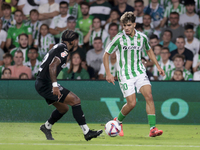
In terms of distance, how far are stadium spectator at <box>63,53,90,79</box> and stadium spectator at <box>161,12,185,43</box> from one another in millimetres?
2523

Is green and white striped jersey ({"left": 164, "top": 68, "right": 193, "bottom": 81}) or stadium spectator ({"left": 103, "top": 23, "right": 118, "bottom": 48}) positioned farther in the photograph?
stadium spectator ({"left": 103, "top": 23, "right": 118, "bottom": 48})

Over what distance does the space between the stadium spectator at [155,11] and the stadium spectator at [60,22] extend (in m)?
2.28

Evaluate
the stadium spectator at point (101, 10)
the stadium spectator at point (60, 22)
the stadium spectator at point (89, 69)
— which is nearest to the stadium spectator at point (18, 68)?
the stadium spectator at point (60, 22)

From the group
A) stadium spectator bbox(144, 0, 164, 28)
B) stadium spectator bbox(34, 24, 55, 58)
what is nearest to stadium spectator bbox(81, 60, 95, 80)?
stadium spectator bbox(34, 24, 55, 58)

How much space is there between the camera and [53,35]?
9.91 m

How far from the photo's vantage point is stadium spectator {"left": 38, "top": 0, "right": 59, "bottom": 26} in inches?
403

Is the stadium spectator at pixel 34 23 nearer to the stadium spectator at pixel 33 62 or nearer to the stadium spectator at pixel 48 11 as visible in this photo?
the stadium spectator at pixel 48 11

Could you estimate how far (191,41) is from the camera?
9422 millimetres

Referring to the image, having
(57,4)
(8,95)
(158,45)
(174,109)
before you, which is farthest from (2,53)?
(174,109)

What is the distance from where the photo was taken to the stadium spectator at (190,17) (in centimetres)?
969

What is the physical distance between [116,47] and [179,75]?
10.7 feet

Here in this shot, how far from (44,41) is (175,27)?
361 centimetres

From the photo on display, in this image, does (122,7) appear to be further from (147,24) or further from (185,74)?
(185,74)

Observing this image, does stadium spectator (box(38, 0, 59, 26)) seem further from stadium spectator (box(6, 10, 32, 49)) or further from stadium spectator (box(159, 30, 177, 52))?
stadium spectator (box(159, 30, 177, 52))
